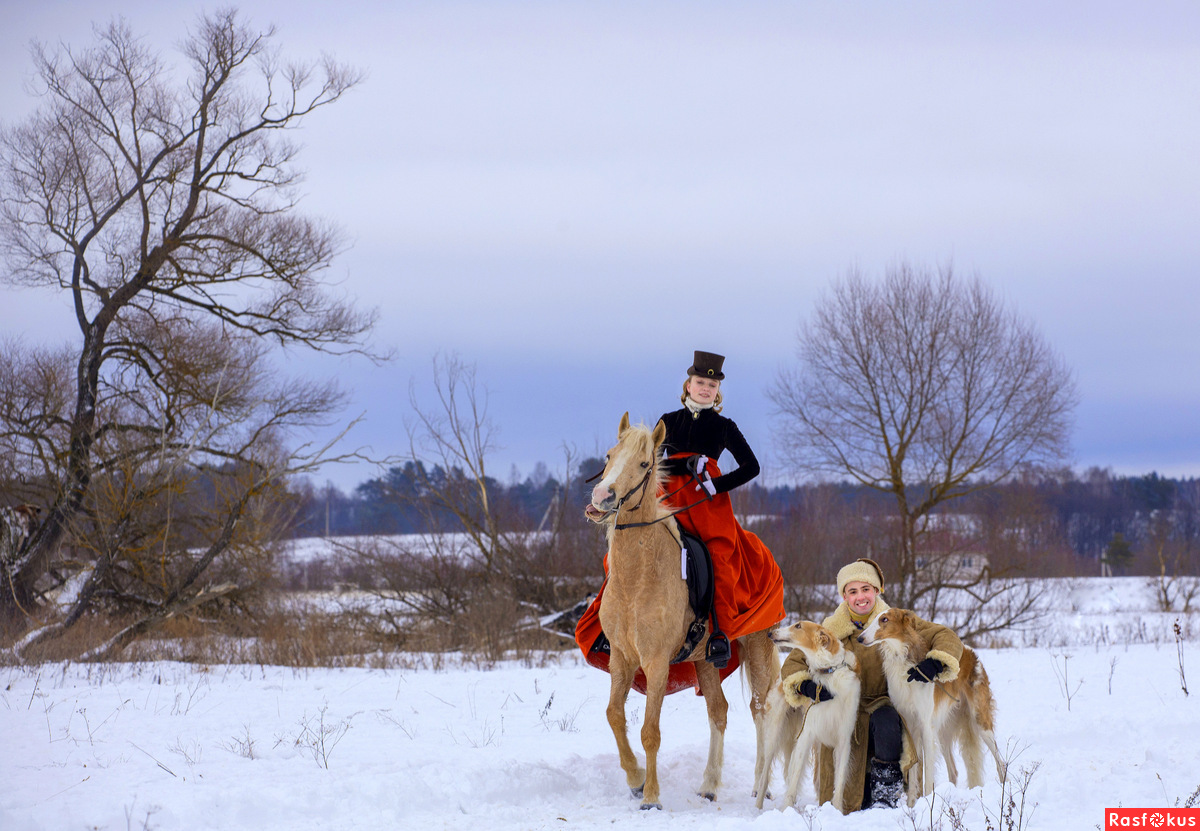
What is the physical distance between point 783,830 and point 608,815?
146cm

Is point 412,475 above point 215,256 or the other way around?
the other way around

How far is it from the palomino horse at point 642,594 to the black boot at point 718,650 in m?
0.22

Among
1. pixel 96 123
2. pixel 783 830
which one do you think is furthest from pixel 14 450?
pixel 783 830

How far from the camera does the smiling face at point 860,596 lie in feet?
17.8

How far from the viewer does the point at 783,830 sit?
4.15 metres

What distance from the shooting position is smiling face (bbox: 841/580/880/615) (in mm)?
5414

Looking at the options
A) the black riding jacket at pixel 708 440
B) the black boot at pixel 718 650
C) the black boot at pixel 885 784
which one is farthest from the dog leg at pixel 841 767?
the black riding jacket at pixel 708 440

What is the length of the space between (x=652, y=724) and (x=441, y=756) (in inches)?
69.2

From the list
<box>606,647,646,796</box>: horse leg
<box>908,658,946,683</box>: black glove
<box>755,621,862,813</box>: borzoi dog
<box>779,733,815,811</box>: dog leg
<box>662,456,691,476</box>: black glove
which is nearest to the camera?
<box>908,658,946,683</box>: black glove

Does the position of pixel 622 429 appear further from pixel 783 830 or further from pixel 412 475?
pixel 412 475

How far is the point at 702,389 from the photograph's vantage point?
20.5ft

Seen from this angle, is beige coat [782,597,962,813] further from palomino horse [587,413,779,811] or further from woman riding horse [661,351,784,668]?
woman riding horse [661,351,784,668]

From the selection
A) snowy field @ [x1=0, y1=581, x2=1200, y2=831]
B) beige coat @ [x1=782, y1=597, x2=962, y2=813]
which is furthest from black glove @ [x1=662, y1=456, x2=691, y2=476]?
snowy field @ [x1=0, y1=581, x2=1200, y2=831]

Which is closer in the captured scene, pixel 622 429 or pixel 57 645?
pixel 622 429
